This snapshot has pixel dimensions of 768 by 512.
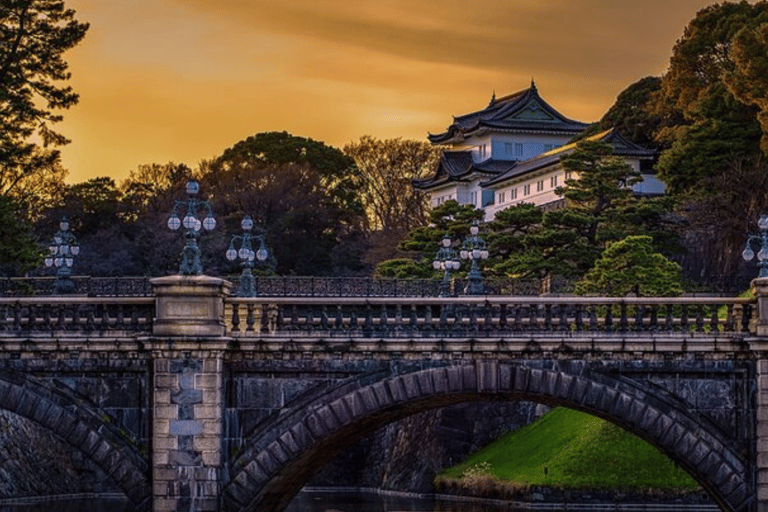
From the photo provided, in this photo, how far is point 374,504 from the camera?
76.2 m

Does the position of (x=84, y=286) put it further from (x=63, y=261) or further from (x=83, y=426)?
(x=83, y=426)

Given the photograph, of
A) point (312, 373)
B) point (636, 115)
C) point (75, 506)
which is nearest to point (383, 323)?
point (312, 373)

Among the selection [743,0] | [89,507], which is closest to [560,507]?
[89,507]

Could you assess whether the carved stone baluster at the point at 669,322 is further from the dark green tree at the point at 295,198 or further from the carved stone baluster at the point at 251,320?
the dark green tree at the point at 295,198

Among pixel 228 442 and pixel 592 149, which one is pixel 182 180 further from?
pixel 228 442

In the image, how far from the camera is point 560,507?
7156 centimetres

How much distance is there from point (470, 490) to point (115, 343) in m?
39.5

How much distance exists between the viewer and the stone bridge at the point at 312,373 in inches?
1604

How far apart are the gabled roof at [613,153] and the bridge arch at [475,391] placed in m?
60.0


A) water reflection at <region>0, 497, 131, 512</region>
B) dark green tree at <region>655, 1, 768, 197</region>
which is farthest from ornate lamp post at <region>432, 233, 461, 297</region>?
dark green tree at <region>655, 1, 768, 197</region>

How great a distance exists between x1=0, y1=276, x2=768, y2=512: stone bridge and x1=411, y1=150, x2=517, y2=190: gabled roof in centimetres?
8920

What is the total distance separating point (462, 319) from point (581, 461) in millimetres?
33394

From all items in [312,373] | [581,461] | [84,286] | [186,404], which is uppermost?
[84,286]

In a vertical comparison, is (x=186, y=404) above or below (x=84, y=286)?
below
